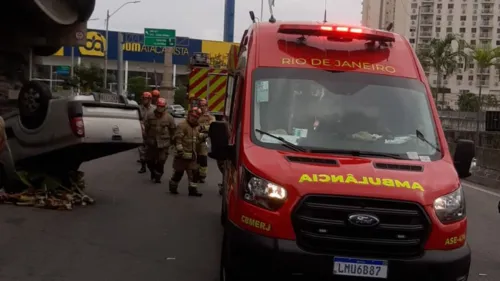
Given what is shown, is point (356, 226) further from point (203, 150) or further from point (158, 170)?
point (158, 170)

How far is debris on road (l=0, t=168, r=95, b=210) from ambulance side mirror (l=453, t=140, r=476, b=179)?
19.4 ft

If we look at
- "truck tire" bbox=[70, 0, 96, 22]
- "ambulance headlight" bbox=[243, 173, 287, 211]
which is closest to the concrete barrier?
"ambulance headlight" bbox=[243, 173, 287, 211]

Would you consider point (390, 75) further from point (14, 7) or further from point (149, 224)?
point (14, 7)

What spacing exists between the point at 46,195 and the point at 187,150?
8.59ft

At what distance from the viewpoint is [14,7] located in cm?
2084

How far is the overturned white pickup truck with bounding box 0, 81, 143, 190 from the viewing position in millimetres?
9320

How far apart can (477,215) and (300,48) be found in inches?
247

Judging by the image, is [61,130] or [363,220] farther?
[61,130]

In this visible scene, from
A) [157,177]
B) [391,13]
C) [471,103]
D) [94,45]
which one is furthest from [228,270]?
[391,13]

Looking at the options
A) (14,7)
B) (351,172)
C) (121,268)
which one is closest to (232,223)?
(351,172)

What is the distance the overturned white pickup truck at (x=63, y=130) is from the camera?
932 centimetres

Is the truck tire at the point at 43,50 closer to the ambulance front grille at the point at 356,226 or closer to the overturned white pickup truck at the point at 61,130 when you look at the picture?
the overturned white pickup truck at the point at 61,130

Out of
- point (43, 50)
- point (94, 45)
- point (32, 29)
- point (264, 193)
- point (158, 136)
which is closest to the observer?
point (264, 193)

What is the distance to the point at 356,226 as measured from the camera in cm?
480
